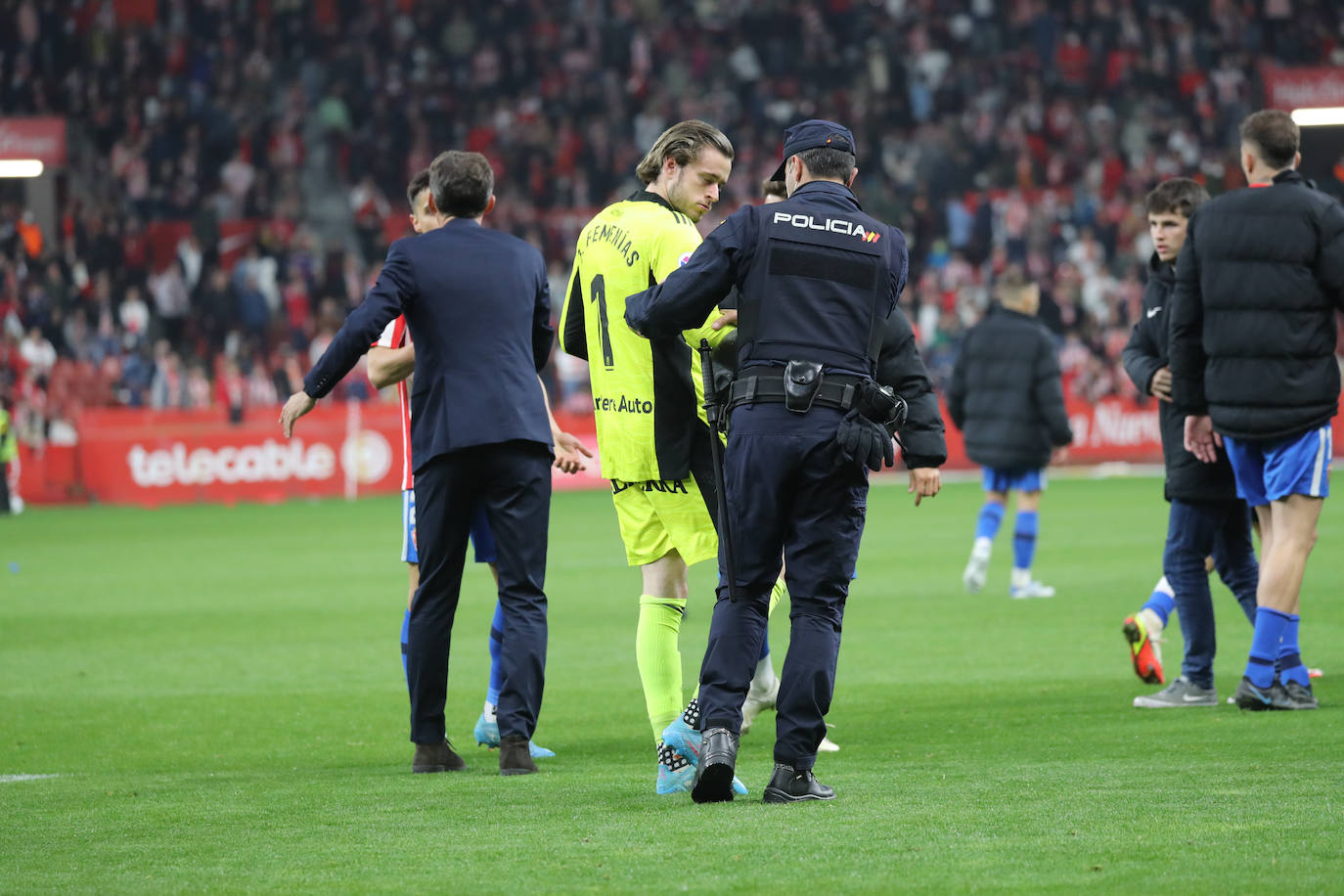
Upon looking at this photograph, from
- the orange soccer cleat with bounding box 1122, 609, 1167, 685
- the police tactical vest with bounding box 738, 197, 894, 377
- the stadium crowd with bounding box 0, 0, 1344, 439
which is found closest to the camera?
the police tactical vest with bounding box 738, 197, 894, 377

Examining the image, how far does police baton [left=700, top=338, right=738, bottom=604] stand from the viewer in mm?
5719

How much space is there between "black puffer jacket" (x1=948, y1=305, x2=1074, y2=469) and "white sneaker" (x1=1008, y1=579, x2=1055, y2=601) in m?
0.98

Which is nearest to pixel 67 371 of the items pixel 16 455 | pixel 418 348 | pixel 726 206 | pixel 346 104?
pixel 16 455

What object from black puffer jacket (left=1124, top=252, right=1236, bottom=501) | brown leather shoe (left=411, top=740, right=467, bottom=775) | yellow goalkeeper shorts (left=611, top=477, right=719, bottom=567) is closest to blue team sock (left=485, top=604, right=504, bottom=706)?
brown leather shoe (left=411, top=740, right=467, bottom=775)

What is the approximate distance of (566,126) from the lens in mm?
34781

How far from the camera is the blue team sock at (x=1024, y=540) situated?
43.5 ft

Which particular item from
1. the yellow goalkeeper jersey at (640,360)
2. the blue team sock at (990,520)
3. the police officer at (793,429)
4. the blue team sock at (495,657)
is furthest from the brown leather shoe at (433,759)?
the blue team sock at (990,520)

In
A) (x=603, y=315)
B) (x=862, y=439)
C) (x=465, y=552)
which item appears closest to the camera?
(x=862, y=439)

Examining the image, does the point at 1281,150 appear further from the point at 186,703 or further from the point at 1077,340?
the point at 1077,340

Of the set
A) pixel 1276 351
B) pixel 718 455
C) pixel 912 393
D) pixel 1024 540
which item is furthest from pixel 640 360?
pixel 1024 540

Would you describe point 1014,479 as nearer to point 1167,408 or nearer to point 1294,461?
point 1167,408

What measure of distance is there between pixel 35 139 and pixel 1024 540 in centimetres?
2295

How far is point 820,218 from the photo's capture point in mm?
5633

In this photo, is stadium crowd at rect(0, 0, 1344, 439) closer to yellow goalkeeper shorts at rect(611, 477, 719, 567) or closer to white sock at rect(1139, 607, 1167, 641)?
white sock at rect(1139, 607, 1167, 641)
